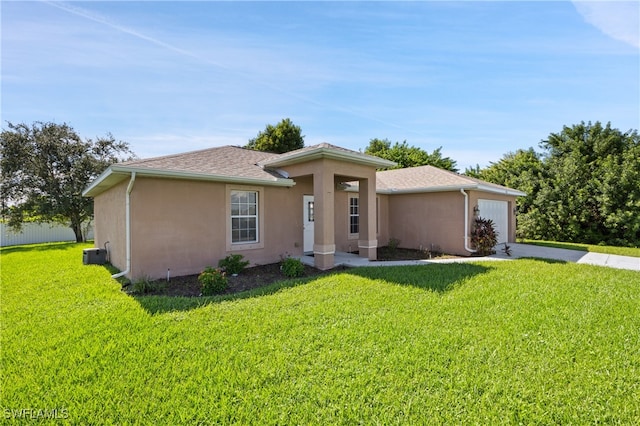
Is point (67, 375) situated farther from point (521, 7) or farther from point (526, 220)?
point (526, 220)

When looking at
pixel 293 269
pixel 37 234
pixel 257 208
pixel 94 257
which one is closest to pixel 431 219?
pixel 293 269

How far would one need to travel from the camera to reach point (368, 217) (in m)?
11.1

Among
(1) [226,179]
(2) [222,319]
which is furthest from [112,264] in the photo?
(2) [222,319]

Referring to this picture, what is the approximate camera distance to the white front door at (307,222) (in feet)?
38.5

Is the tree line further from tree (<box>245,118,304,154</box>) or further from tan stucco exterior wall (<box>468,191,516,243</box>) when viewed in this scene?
tree (<box>245,118,304,154</box>)

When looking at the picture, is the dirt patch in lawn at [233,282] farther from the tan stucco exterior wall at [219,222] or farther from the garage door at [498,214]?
the garage door at [498,214]

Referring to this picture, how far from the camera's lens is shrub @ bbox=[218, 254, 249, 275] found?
354 inches

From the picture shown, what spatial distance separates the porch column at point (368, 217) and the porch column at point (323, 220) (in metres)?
1.90

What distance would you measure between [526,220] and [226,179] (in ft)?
67.0

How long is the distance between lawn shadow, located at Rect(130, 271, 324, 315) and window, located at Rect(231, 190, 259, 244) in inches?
114

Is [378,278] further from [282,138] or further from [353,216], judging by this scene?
[282,138]

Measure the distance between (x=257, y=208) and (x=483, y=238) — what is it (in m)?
8.92

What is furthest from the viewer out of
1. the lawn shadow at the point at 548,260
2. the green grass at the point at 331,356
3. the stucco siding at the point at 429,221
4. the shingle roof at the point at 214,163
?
the stucco siding at the point at 429,221

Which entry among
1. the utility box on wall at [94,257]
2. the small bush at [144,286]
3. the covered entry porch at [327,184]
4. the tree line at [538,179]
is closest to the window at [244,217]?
the covered entry porch at [327,184]
